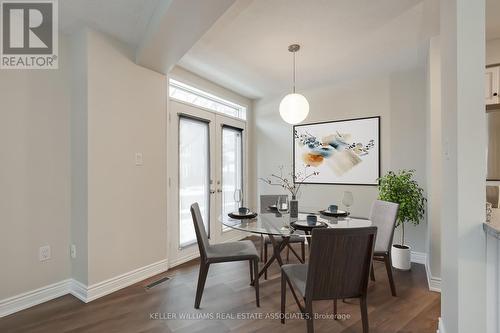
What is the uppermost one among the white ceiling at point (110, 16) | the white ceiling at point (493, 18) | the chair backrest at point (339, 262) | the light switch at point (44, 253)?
the white ceiling at point (110, 16)

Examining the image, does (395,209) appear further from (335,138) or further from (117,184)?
(117,184)

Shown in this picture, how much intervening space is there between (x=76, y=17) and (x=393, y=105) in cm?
378

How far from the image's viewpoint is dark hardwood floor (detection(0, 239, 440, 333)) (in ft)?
6.43

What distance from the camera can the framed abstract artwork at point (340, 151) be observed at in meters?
3.70

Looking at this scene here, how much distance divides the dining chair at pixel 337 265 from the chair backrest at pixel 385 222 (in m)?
0.93

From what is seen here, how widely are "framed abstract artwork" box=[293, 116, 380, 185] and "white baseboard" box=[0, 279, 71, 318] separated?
3.40 metres

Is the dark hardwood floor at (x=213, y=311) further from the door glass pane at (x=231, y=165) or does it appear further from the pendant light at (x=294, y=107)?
the pendant light at (x=294, y=107)

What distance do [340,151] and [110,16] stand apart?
3.29 metres

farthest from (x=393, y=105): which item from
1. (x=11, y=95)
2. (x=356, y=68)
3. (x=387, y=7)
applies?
(x=11, y=95)

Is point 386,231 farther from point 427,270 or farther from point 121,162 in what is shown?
point 121,162

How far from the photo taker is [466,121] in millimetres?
1299

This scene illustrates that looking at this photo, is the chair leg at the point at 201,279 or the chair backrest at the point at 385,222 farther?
the chair backrest at the point at 385,222

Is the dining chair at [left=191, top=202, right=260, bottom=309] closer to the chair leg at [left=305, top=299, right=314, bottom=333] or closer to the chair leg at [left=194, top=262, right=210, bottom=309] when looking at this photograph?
the chair leg at [left=194, top=262, right=210, bottom=309]

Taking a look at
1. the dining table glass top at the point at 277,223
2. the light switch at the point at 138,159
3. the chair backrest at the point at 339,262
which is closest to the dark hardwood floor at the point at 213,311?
the chair backrest at the point at 339,262
